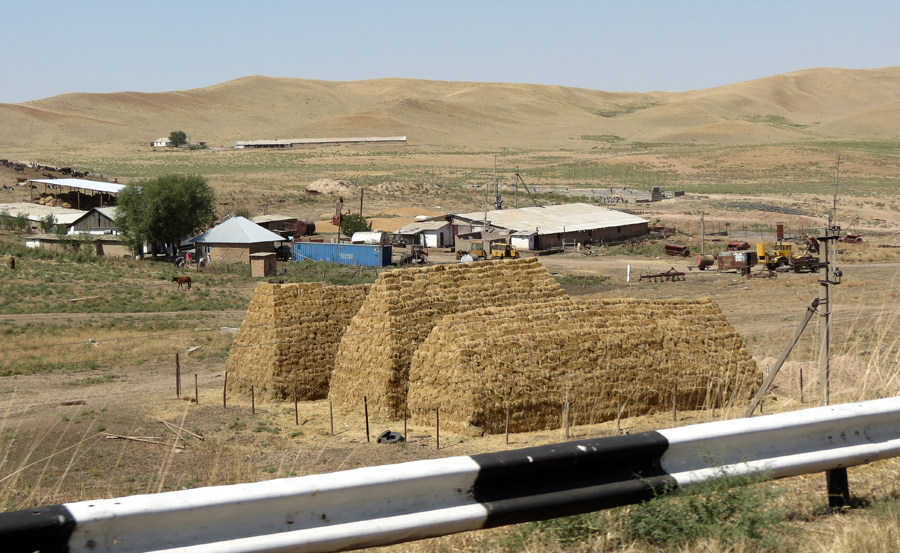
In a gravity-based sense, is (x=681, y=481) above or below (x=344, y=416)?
above

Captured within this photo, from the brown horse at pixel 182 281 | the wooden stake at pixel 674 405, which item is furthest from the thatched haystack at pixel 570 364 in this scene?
the brown horse at pixel 182 281

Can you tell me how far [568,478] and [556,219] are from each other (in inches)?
2708

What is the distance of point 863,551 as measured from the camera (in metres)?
4.50

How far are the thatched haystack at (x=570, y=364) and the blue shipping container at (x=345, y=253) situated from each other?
41.6m

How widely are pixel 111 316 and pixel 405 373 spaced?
24.8m

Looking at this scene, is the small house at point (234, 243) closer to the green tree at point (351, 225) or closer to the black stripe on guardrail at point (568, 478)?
the green tree at point (351, 225)

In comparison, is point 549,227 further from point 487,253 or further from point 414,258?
point 414,258

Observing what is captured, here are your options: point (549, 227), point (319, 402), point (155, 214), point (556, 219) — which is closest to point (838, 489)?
point (319, 402)

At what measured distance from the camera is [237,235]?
60.1 metres

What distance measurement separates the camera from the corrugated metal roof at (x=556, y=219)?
6931cm

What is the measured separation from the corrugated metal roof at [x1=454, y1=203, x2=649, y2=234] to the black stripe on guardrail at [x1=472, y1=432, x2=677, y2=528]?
62204mm

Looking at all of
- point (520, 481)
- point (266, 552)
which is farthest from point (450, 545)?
point (266, 552)

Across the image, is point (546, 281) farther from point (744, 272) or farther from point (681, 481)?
point (744, 272)

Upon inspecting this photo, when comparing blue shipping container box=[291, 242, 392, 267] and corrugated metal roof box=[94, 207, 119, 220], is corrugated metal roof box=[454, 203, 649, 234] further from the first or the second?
corrugated metal roof box=[94, 207, 119, 220]
